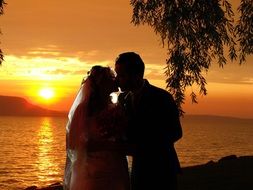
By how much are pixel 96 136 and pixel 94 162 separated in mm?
314

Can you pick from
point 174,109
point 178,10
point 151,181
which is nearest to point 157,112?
point 174,109

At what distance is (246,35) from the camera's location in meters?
15.3

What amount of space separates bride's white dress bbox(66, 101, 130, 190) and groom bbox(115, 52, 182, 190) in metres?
0.19

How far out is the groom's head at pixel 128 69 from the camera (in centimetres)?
547

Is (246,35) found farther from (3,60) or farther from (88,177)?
(88,177)

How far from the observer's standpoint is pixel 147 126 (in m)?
5.57

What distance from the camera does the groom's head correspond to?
5473 millimetres

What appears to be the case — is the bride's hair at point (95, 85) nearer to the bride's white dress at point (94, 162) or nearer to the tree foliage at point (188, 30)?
the bride's white dress at point (94, 162)

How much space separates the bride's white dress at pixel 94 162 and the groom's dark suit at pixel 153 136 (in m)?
0.19

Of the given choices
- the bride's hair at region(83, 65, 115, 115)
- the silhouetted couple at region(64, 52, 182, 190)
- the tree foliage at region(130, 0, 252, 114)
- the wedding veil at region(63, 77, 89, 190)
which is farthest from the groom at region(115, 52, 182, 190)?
the tree foliage at region(130, 0, 252, 114)

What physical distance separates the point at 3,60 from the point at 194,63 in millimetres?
5208

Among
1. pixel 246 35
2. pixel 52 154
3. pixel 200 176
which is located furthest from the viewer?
pixel 52 154

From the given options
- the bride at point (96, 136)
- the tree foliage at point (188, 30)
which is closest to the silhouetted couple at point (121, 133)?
the bride at point (96, 136)

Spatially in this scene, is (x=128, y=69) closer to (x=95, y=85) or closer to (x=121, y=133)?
(x=95, y=85)
